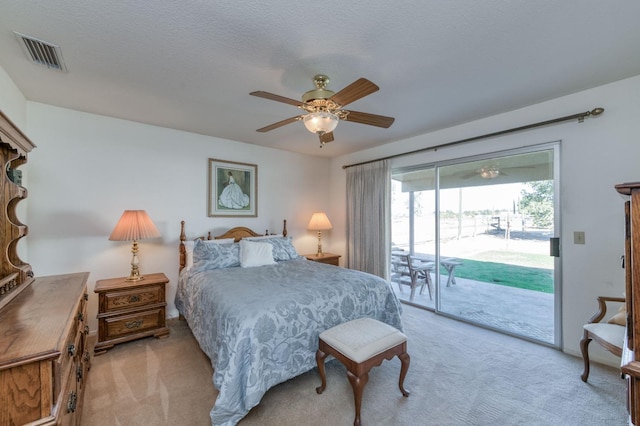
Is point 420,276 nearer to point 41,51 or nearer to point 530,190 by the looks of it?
point 530,190

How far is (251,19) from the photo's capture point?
5.19ft

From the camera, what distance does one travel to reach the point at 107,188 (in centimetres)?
311

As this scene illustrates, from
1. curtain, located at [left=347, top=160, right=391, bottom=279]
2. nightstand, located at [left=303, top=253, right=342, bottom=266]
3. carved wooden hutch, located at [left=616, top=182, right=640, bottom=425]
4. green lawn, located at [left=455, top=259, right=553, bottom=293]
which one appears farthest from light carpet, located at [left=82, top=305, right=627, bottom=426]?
nightstand, located at [left=303, top=253, right=342, bottom=266]

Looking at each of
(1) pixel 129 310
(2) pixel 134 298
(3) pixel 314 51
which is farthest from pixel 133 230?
(3) pixel 314 51

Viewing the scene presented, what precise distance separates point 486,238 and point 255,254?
9.82 ft

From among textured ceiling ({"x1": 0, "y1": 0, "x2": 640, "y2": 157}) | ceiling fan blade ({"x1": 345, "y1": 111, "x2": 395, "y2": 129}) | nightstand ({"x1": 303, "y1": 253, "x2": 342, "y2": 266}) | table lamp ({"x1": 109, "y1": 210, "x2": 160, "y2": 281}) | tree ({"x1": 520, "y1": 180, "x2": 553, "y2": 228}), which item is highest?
textured ceiling ({"x1": 0, "y1": 0, "x2": 640, "y2": 157})

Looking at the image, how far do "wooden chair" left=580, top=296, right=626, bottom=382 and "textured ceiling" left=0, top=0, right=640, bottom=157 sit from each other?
201cm

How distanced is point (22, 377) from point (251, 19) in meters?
1.93

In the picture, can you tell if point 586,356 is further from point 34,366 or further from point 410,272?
point 34,366

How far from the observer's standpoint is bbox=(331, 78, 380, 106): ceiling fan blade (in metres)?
1.69

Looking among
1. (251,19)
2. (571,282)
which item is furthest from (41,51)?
(571,282)

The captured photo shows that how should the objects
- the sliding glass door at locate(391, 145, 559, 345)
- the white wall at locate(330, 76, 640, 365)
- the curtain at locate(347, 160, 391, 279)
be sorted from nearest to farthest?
the white wall at locate(330, 76, 640, 365) < the sliding glass door at locate(391, 145, 559, 345) < the curtain at locate(347, 160, 391, 279)

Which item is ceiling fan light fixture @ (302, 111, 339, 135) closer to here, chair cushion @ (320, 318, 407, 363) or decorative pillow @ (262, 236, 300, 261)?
chair cushion @ (320, 318, 407, 363)

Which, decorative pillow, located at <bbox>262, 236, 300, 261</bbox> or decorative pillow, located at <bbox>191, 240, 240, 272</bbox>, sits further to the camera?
decorative pillow, located at <bbox>262, 236, 300, 261</bbox>
